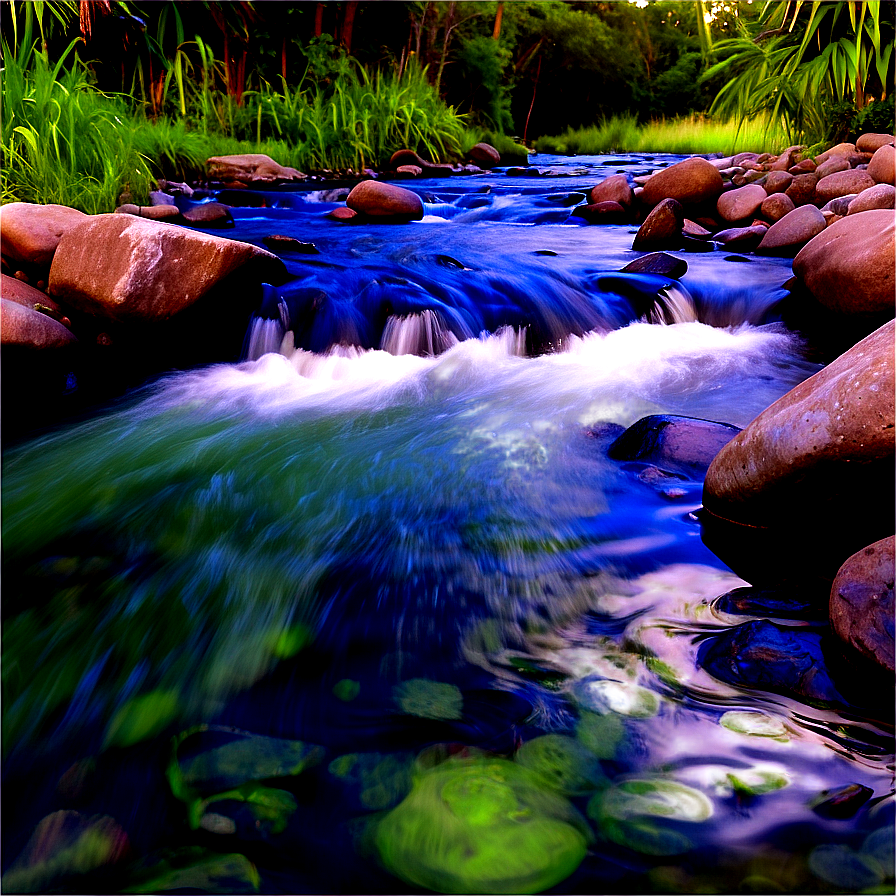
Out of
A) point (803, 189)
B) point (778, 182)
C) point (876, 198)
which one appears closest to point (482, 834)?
point (876, 198)

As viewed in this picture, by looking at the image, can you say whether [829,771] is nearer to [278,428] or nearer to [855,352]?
[855,352]

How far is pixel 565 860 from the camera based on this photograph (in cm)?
107

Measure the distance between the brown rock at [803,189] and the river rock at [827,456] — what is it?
222 inches

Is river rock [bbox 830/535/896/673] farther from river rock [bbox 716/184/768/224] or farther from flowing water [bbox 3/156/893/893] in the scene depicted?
river rock [bbox 716/184/768/224]

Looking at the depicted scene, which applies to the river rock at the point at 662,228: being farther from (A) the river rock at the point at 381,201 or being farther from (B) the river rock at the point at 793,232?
(A) the river rock at the point at 381,201

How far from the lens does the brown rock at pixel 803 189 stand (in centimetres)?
653

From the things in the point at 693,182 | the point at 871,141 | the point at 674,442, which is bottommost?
the point at 674,442

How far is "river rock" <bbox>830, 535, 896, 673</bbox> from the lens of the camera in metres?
1.33

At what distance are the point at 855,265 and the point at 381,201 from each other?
4.76 m

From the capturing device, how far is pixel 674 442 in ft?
8.30

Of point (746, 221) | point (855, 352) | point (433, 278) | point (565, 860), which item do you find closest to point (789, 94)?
point (746, 221)

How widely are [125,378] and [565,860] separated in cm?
316

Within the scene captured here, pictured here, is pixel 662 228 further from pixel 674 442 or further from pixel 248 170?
pixel 248 170

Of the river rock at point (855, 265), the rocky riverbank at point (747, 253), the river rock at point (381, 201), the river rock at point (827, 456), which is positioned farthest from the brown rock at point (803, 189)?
the river rock at point (827, 456)
